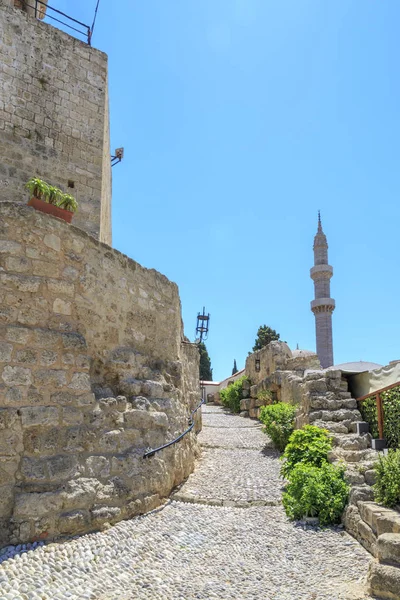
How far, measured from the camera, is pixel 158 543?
14.8 ft

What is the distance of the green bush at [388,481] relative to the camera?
15.8 ft

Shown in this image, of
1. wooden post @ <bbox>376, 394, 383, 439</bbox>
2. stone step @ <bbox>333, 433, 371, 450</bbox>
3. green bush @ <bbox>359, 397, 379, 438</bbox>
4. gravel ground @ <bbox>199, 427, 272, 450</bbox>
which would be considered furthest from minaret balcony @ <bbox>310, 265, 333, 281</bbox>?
stone step @ <bbox>333, 433, 371, 450</bbox>

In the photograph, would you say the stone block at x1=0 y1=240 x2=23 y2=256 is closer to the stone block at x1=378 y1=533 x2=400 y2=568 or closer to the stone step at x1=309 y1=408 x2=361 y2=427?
the stone block at x1=378 y1=533 x2=400 y2=568

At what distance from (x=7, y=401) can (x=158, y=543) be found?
2091mm

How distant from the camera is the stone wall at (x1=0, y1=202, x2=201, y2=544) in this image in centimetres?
430

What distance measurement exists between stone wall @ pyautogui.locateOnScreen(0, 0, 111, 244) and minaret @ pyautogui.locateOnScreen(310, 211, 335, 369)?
28615 millimetres

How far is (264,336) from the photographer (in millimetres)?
41812

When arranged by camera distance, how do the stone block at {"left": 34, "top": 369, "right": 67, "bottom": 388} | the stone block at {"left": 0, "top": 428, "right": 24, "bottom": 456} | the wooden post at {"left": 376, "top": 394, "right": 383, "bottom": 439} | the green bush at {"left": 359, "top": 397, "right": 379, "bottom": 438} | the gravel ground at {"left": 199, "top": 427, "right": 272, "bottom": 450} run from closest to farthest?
the stone block at {"left": 0, "top": 428, "right": 24, "bottom": 456}, the stone block at {"left": 34, "top": 369, "right": 67, "bottom": 388}, the wooden post at {"left": 376, "top": 394, "right": 383, "bottom": 439}, the green bush at {"left": 359, "top": 397, "right": 379, "bottom": 438}, the gravel ground at {"left": 199, "top": 427, "right": 272, "bottom": 450}

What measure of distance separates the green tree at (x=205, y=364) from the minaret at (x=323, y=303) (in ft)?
32.1

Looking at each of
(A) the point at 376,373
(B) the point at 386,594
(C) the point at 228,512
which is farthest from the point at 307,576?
(A) the point at 376,373

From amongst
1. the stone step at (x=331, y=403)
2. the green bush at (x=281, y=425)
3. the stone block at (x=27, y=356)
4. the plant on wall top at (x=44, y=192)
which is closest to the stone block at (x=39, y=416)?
the stone block at (x=27, y=356)

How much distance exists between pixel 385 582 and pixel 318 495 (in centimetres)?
207

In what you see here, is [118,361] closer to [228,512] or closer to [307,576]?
[228,512]

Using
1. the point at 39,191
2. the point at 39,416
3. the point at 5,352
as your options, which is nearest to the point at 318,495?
the point at 39,416
